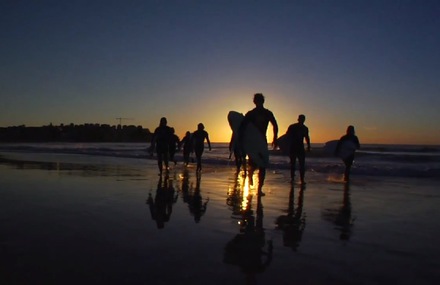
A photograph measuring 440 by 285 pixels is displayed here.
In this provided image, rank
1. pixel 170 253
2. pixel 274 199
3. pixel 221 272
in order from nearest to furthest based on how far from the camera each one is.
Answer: pixel 221 272, pixel 170 253, pixel 274 199

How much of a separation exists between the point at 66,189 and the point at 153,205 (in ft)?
10.4

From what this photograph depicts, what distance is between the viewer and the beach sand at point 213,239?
11.2 feet

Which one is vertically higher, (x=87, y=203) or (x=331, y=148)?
(x=331, y=148)

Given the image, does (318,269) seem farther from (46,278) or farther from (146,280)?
(46,278)

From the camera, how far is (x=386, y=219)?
6309 millimetres

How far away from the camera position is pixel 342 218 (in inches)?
249

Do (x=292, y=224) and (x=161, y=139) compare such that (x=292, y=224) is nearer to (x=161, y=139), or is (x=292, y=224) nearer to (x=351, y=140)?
(x=351, y=140)

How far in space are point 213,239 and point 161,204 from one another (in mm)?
2926

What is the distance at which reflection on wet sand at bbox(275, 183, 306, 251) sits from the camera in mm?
4702

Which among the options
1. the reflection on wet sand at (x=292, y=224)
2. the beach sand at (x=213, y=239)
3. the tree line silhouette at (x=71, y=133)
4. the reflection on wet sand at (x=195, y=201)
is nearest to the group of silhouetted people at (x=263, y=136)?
the reflection on wet sand at (x=195, y=201)

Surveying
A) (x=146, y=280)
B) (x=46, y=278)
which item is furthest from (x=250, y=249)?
(x=46, y=278)

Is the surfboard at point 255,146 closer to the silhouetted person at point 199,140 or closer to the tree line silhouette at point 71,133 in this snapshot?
the silhouetted person at point 199,140

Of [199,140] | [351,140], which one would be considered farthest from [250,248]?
[199,140]

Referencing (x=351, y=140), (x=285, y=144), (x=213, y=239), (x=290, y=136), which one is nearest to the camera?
(x=213, y=239)
